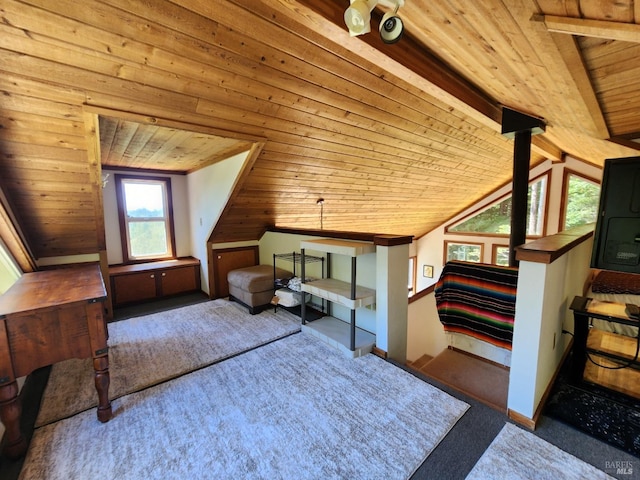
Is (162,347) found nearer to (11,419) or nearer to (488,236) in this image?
(11,419)

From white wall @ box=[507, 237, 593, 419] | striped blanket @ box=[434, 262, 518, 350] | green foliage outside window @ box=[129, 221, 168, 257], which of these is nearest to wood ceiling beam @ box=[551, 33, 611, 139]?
white wall @ box=[507, 237, 593, 419]

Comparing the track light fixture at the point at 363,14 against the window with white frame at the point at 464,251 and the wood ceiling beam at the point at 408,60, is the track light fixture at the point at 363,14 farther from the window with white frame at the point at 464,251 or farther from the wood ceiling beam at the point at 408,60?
the window with white frame at the point at 464,251

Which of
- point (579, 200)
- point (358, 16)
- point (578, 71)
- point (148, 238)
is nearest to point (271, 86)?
point (358, 16)

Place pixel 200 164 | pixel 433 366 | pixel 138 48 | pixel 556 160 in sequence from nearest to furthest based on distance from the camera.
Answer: pixel 138 48
pixel 433 366
pixel 200 164
pixel 556 160

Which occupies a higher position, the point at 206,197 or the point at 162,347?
the point at 206,197

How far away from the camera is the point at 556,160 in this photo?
5.40m

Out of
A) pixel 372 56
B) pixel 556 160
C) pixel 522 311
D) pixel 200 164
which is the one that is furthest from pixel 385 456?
pixel 556 160

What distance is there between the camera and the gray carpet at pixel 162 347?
6.47 ft

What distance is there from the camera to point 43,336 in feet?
4.93

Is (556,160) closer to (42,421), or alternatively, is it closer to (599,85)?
(599,85)

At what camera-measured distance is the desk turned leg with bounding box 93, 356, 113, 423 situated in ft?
5.45

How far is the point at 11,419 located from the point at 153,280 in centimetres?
262

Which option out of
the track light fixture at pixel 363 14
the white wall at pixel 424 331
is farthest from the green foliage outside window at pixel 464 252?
the track light fixture at pixel 363 14

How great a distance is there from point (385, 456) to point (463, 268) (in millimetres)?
1709
